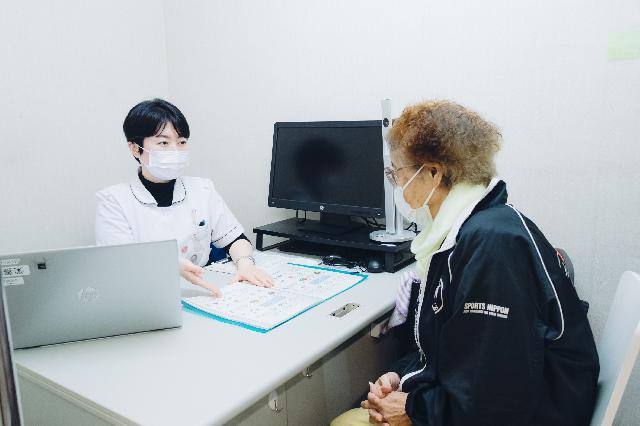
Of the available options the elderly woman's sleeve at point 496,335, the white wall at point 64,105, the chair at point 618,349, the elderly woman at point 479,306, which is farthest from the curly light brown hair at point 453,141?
the white wall at point 64,105

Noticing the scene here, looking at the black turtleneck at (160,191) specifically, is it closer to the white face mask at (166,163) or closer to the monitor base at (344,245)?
the white face mask at (166,163)

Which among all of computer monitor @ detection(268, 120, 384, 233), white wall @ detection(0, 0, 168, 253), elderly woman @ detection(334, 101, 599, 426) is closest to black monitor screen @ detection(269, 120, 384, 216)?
computer monitor @ detection(268, 120, 384, 233)

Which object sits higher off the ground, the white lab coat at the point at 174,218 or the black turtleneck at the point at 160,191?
the black turtleneck at the point at 160,191

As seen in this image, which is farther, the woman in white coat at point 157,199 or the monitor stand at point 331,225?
the monitor stand at point 331,225

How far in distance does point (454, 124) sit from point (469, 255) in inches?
12.6

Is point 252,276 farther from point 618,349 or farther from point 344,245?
point 618,349

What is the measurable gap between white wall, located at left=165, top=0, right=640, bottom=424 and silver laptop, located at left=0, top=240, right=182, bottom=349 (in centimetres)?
113

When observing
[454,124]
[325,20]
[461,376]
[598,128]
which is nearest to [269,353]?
[461,376]

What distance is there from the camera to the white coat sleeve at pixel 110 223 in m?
1.68

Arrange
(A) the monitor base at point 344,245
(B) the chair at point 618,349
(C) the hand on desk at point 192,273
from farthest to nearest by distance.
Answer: (A) the monitor base at point 344,245 < (C) the hand on desk at point 192,273 < (B) the chair at point 618,349

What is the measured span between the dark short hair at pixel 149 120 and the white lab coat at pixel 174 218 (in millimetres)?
182

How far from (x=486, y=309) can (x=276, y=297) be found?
0.67 m

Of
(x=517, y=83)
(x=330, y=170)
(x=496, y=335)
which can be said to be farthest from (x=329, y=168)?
(x=496, y=335)

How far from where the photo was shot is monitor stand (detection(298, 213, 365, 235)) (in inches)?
74.0
